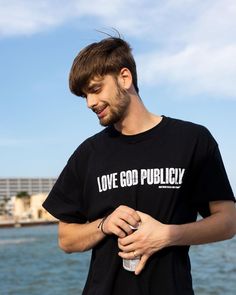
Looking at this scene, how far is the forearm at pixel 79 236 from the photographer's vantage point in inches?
95.5

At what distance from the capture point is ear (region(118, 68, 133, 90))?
244 centimetres

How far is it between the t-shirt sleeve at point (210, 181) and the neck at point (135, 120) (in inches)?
9.0

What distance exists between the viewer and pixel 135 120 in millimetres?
2486

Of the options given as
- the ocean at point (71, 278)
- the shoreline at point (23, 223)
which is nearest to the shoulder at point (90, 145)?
the ocean at point (71, 278)

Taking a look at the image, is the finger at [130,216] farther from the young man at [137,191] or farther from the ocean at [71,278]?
the ocean at [71,278]

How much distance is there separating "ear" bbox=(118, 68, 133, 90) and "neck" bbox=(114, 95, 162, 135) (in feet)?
0.19

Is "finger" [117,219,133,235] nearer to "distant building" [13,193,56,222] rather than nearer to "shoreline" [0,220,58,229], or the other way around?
"shoreline" [0,220,58,229]

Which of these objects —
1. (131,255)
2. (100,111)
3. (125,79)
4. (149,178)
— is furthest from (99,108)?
(131,255)

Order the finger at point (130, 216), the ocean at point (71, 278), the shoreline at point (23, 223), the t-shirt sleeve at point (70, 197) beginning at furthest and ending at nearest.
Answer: the shoreline at point (23, 223)
the ocean at point (71, 278)
the t-shirt sleeve at point (70, 197)
the finger at point (130, 216)

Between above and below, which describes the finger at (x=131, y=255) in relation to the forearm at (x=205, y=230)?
below

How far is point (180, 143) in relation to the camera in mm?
2434

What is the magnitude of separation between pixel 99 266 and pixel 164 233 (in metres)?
0.30

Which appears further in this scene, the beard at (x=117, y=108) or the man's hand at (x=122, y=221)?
the beard at (x=117, y=108)

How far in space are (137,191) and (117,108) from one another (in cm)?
31
